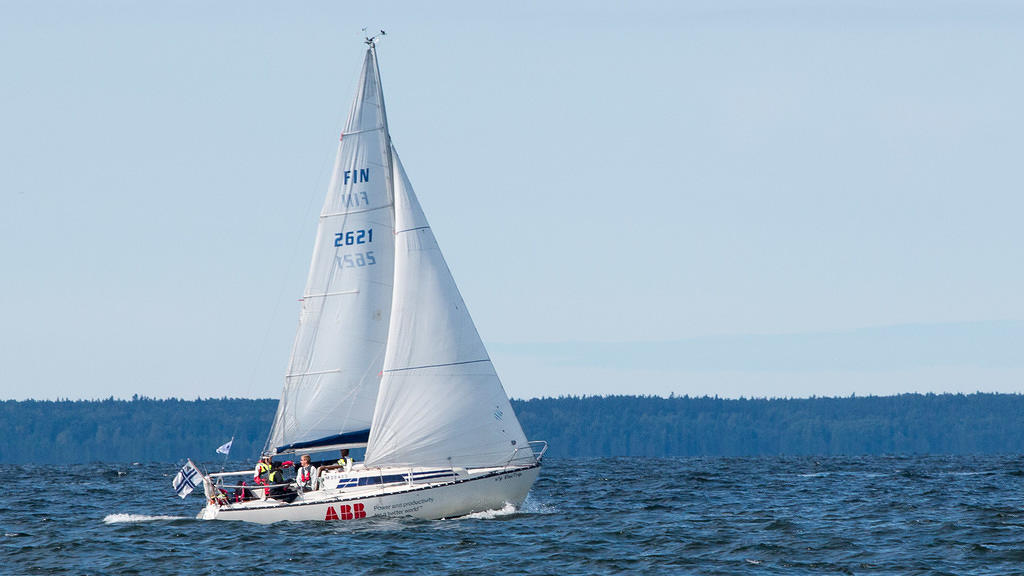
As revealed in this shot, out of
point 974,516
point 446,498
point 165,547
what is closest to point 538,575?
point 446,498

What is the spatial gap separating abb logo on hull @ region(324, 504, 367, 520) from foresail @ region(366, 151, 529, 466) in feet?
4.65

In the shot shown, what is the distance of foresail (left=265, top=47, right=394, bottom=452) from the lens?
41250 mm

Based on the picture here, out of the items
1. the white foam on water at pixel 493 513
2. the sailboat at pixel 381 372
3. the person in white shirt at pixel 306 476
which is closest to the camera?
the sailboat at pixel 381 372

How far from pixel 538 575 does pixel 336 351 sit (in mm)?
11878

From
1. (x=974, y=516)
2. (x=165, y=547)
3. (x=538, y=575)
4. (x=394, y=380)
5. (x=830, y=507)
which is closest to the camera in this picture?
(x=538, y=575)

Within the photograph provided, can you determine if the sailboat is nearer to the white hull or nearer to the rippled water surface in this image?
the white hull

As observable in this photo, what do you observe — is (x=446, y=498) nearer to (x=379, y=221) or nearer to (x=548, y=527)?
(x=548, y=527)

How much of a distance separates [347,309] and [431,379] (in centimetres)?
320

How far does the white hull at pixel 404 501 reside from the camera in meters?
39.5

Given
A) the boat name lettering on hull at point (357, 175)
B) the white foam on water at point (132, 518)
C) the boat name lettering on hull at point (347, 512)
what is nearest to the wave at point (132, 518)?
the white foam on water at point (132, 518)

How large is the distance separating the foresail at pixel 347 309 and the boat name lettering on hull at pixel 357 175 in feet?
0.09

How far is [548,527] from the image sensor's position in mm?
40750

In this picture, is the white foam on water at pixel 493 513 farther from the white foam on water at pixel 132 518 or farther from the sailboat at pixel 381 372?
the white foam on water at pixel 132 518

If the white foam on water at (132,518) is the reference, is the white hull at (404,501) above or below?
above
